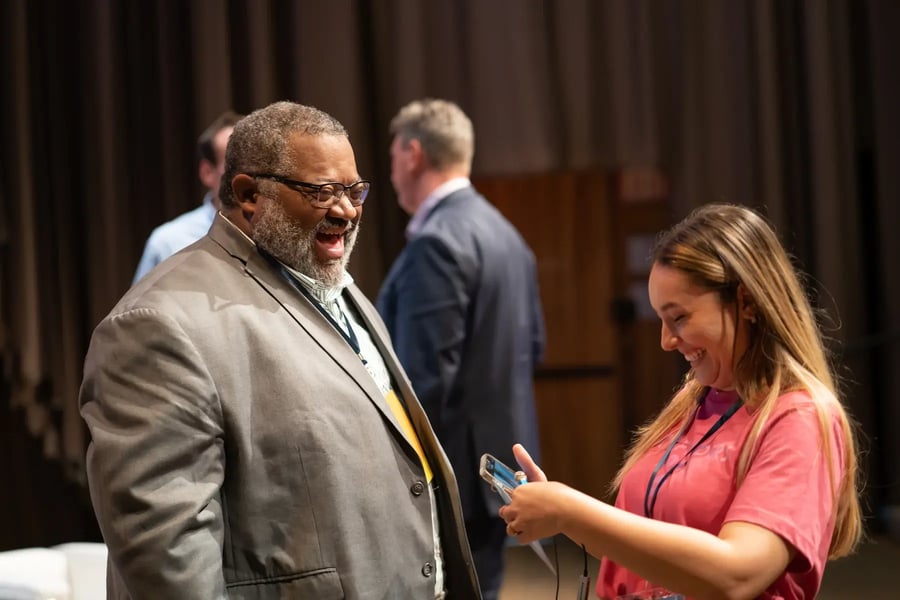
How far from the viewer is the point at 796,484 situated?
5.22ft

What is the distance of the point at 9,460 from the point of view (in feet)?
15.5

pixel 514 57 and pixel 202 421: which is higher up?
pixel 514 57

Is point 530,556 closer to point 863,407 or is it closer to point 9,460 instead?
point 863,407

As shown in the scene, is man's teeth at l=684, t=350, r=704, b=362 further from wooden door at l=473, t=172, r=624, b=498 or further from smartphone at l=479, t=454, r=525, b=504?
wooden door at l=473, t=172, r=624, b=498

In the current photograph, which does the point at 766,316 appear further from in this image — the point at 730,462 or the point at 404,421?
the point at 404,421

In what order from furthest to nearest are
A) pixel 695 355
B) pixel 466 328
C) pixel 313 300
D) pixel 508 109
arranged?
pixel 508 109
pixel 466 328
pixel 313 300
pixel 695 355

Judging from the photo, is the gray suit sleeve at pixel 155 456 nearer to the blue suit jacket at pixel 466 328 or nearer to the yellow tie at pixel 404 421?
the yellow tie at pixel 404 421

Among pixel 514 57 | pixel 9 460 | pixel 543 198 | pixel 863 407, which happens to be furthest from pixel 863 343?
pixel 9 460

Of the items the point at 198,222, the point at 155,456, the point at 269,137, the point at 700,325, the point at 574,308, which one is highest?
the point at 269,137

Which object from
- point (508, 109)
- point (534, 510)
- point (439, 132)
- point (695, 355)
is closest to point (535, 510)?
point (534, 510)

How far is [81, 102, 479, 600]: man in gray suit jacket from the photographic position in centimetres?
160

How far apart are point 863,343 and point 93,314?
11.4 ft

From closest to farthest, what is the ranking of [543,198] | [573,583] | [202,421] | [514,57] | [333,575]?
[202,421] < [333,575] < [573,583] < [514,57] < [543,198]

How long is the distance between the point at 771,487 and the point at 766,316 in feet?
0.95
